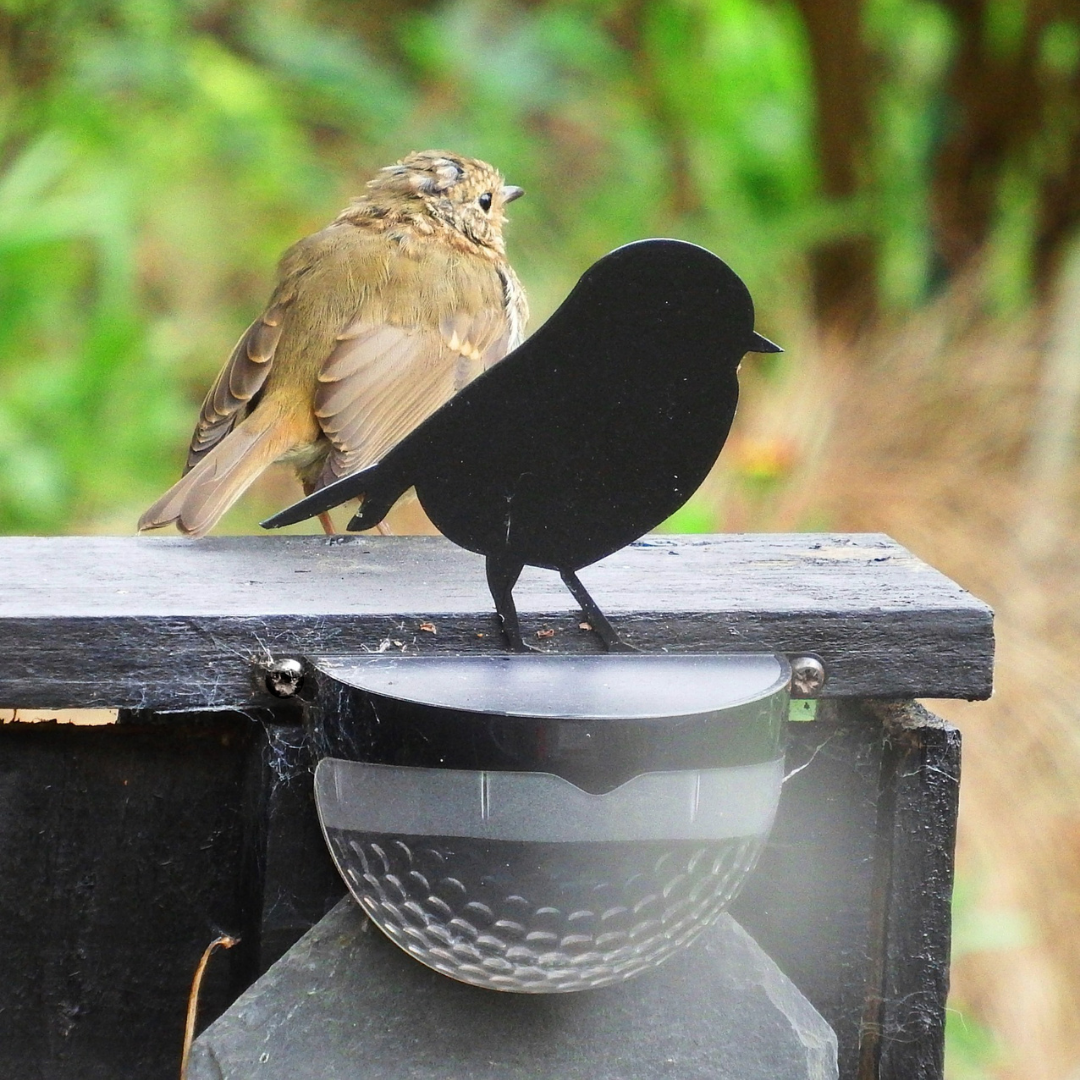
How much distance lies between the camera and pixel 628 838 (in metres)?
0.95

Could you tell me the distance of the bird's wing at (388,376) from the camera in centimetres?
223

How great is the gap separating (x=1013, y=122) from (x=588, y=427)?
3997 mm

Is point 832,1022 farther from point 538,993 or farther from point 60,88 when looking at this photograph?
point 60,88

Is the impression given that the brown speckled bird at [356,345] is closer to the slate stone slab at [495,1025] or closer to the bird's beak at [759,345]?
the slate stone slab at [495,1025]

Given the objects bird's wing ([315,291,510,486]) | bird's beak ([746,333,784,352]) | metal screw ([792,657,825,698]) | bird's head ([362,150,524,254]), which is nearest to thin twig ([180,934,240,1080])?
metal screw ([792,657,825,698])

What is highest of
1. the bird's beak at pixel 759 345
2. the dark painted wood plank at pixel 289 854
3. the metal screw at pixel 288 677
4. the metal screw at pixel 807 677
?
the bird's beak at pixel 759 345

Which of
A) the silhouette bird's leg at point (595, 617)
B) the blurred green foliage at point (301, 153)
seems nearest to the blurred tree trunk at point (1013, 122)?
the blurred green foliage at point (301, 153)

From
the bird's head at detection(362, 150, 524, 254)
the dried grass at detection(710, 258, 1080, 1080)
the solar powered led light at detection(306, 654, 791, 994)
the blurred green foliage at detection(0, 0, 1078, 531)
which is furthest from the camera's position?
the blurred green foliage at detection(0, 0, 1078, 531)

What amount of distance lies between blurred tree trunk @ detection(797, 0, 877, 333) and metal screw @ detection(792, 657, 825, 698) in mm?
3404

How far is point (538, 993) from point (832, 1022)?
12.7 inches

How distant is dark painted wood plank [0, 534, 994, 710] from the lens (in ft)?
3.69

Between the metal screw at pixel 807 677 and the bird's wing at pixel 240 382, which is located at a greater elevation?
the metal screw at pixel 807 677

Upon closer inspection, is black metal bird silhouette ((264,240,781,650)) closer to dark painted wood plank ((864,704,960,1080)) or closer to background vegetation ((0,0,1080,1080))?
dark painted wood plank ((864,704,960,1080))

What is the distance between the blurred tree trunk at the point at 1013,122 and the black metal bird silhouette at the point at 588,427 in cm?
377
